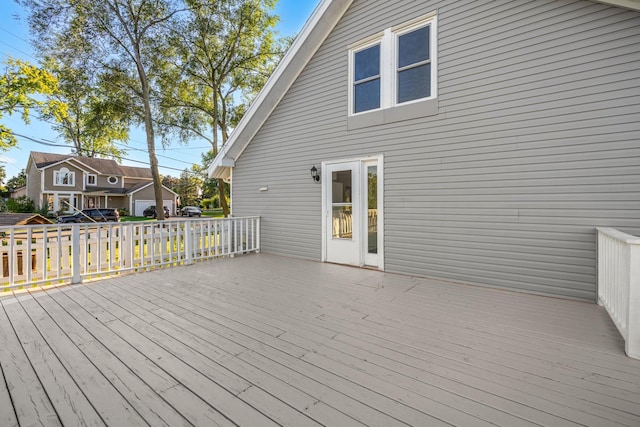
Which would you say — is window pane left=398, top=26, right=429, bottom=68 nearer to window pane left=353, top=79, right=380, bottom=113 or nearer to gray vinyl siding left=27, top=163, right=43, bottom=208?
window pane left=353, top=79, right=380, bottom=113

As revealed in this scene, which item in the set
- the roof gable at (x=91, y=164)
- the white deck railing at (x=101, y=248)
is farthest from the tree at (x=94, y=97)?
the roof gable at (x=91, y=164)

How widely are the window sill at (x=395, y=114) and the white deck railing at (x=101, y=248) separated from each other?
3476 mm

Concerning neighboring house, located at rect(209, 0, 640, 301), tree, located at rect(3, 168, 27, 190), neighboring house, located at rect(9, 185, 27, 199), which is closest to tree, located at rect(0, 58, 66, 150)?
neighboring house, located at rect(209, 0, 640, 301)

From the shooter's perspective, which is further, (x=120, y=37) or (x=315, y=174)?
(x=120, y=37)

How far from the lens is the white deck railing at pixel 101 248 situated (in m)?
3.97

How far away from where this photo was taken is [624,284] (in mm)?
2266

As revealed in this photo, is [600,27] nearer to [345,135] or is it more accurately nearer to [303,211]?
[345,135]

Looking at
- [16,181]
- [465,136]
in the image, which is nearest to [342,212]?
[465,136]

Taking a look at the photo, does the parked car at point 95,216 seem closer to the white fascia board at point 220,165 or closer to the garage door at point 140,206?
the garage door at point 140,206

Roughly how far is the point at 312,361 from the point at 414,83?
460 cm

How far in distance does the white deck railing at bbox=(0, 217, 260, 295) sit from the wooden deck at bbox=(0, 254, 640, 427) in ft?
1.64

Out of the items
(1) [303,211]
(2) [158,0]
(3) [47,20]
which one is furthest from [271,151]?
(3) [47,20]

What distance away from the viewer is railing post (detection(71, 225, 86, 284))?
13.8ft

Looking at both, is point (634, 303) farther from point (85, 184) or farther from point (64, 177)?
point (85, 184)
